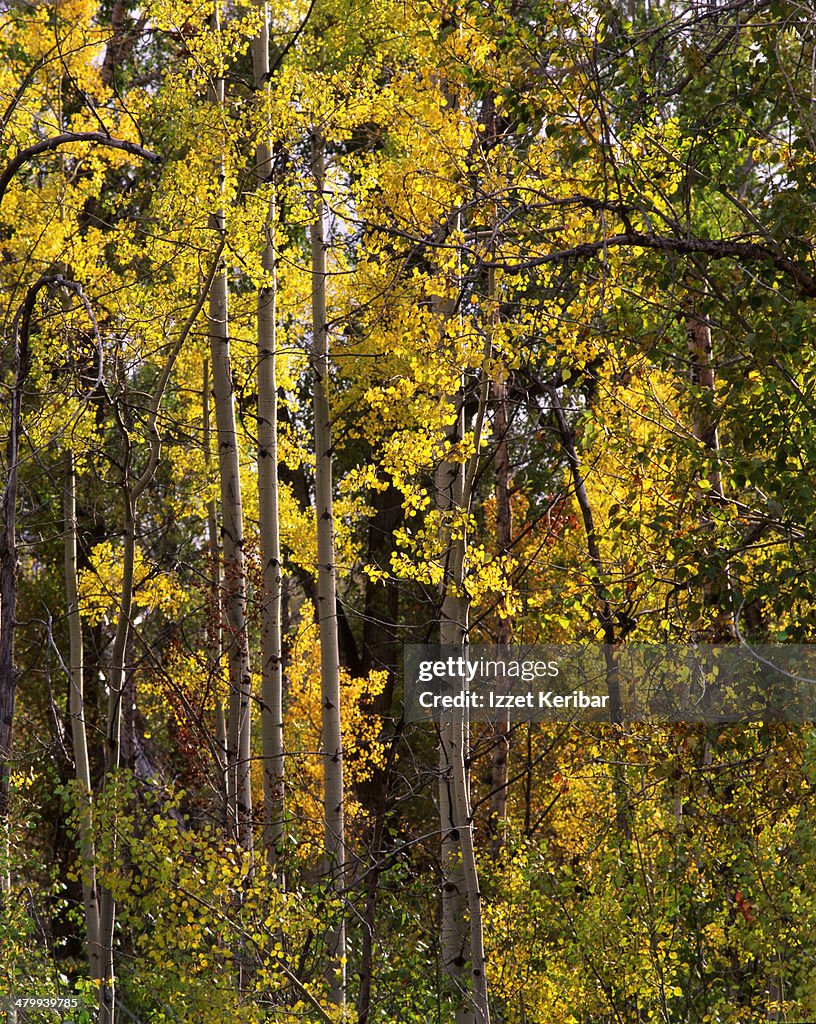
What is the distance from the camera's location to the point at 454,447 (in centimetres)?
634

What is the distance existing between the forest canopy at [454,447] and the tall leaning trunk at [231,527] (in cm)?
3

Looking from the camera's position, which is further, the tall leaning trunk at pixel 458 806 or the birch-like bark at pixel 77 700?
the birch-like bark at pixel 77 700

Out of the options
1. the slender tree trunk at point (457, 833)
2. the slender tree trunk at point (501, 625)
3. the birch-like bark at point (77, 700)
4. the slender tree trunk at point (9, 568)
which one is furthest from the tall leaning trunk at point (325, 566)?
the slender tree trunk at point (9, 568)

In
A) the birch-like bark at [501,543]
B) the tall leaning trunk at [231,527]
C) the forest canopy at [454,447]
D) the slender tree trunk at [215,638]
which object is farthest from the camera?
the birch-like bark at [501,543]

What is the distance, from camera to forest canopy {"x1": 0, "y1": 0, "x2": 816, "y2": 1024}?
4465 mm

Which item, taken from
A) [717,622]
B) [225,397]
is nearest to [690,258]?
[717,622]

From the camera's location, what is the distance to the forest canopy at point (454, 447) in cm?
446

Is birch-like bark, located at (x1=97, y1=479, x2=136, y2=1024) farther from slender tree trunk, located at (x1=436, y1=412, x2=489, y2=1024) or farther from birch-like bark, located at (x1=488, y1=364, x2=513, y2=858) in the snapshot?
birch-like bark, located at (x1=488, y1=364, x2=513, y2=858)

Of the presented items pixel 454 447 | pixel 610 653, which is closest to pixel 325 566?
pixel 454 447

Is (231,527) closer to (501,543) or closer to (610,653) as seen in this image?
(501,543)

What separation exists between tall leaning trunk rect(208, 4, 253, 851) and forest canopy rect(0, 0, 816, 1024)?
3 centimetres

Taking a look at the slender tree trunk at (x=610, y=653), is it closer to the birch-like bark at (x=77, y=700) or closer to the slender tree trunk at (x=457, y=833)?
the slender tree trunk at (x=457, y=833)

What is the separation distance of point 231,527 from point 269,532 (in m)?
0.24

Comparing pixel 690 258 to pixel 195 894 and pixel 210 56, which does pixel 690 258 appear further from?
pixel 210 56
